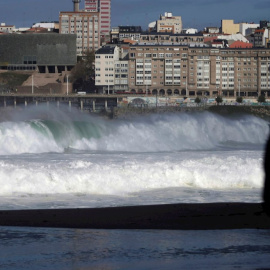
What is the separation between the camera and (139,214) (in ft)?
56.8

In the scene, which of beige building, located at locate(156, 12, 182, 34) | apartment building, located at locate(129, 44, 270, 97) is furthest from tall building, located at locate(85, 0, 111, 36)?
apartment building, located at locate(129, 44, 270, 97)

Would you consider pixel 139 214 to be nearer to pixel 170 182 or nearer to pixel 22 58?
pixel 170 182

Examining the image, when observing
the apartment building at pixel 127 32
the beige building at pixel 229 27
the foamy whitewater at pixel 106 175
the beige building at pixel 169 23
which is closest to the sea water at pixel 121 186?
the foamy whitewater at pixel 106 175

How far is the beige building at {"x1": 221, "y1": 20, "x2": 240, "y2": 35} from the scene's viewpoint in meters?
130

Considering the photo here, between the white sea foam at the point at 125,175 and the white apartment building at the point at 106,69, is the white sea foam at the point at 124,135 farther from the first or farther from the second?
the white apartment building at the point at 106,69

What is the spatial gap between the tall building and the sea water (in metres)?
111

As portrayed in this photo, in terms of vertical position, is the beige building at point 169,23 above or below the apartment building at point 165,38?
above

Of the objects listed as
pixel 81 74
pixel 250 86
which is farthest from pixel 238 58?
pixel 81 74

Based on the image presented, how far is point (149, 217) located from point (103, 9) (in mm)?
137724

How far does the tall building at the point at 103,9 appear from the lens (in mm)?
149450

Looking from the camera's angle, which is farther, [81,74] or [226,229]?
[81,74]

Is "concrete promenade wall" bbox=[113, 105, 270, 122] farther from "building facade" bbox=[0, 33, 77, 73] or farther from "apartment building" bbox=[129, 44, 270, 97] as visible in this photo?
"building facade" bbox=[0, 33, 77, 73]

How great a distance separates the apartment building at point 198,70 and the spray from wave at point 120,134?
44.8 meters

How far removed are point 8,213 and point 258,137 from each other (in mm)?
27335
